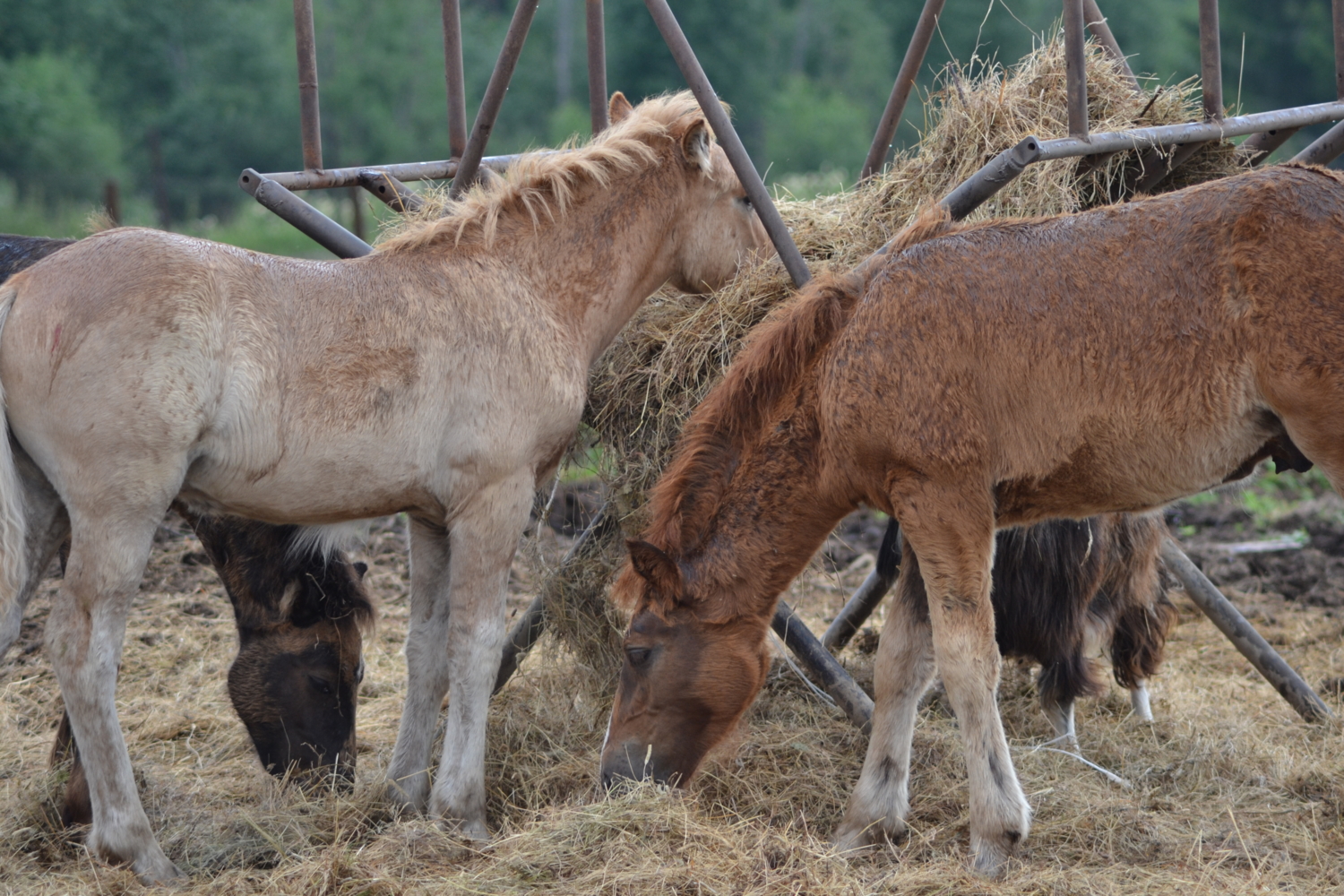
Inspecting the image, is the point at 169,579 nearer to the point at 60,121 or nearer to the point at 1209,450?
the point at 1209,450

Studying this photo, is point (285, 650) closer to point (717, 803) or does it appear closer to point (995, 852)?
point (717, 803)

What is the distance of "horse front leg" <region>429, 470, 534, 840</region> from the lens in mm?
3664

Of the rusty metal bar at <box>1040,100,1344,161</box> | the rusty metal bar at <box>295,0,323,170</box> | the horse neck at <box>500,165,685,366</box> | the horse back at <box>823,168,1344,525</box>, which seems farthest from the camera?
the rusty metal bar at <box>295,0,323,170</box>

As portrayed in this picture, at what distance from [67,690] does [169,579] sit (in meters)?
3.72

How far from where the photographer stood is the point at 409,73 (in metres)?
36.7

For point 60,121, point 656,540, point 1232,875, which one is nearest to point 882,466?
point 656,540

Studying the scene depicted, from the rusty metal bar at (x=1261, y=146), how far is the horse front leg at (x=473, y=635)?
3.20 metres

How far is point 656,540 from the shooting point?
12.2 feet

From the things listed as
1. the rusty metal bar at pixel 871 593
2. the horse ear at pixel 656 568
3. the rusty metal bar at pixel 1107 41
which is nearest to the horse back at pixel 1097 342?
the horse ear at pixel 656 568

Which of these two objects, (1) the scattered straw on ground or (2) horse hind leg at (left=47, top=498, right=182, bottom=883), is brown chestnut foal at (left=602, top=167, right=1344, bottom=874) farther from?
(2) horse hind leg at (left=47, top=498, right=182, bottom=883)

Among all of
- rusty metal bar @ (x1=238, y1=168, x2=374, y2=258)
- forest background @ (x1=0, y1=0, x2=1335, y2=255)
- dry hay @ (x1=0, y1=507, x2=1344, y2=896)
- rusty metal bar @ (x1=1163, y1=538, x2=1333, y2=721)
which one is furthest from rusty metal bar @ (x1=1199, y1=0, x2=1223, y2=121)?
forest background @ (x1=0, y1=0, x2=1335, y2=255)

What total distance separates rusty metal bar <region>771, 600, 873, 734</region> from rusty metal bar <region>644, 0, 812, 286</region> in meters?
1.26

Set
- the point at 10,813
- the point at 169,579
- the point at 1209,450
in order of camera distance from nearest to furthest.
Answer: the point at 1209,450, the point at 10,813, the point at 169,579

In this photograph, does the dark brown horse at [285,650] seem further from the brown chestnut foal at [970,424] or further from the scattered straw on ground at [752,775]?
the brown chestnut foal at [970,424]
